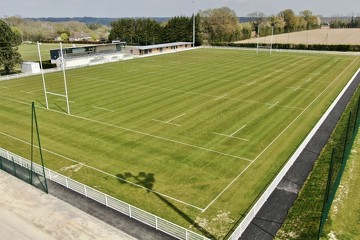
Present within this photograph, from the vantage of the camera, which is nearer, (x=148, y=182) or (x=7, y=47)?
(x=148, y=182)

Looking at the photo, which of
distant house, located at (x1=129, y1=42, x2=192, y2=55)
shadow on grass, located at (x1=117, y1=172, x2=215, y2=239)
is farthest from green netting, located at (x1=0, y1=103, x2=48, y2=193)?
distant house, located at (x1=129, y1=42, x2=192, y2=55)

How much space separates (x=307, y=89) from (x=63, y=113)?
3363cm

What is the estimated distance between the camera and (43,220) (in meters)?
17.8

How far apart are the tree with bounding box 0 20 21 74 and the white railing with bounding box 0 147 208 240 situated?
45.9m

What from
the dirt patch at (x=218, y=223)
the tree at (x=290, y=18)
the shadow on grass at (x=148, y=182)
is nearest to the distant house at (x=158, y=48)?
the shadow on grass at (x=148, y=182)

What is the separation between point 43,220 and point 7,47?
53771 mm

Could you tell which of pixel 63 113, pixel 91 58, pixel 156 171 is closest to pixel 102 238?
pixel 156 171

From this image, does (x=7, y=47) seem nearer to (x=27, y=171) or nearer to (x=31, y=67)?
(x=31, y=67)

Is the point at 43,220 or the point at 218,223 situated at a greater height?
the point at 43,220

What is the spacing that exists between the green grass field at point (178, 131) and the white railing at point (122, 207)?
1.28 meters

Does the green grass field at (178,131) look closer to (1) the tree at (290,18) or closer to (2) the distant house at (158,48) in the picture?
(2) the distant house at (158,48)

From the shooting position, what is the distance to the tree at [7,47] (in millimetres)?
60156

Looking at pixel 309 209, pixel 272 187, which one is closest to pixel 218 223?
pixel 272 187

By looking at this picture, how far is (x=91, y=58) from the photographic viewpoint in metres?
72.0
